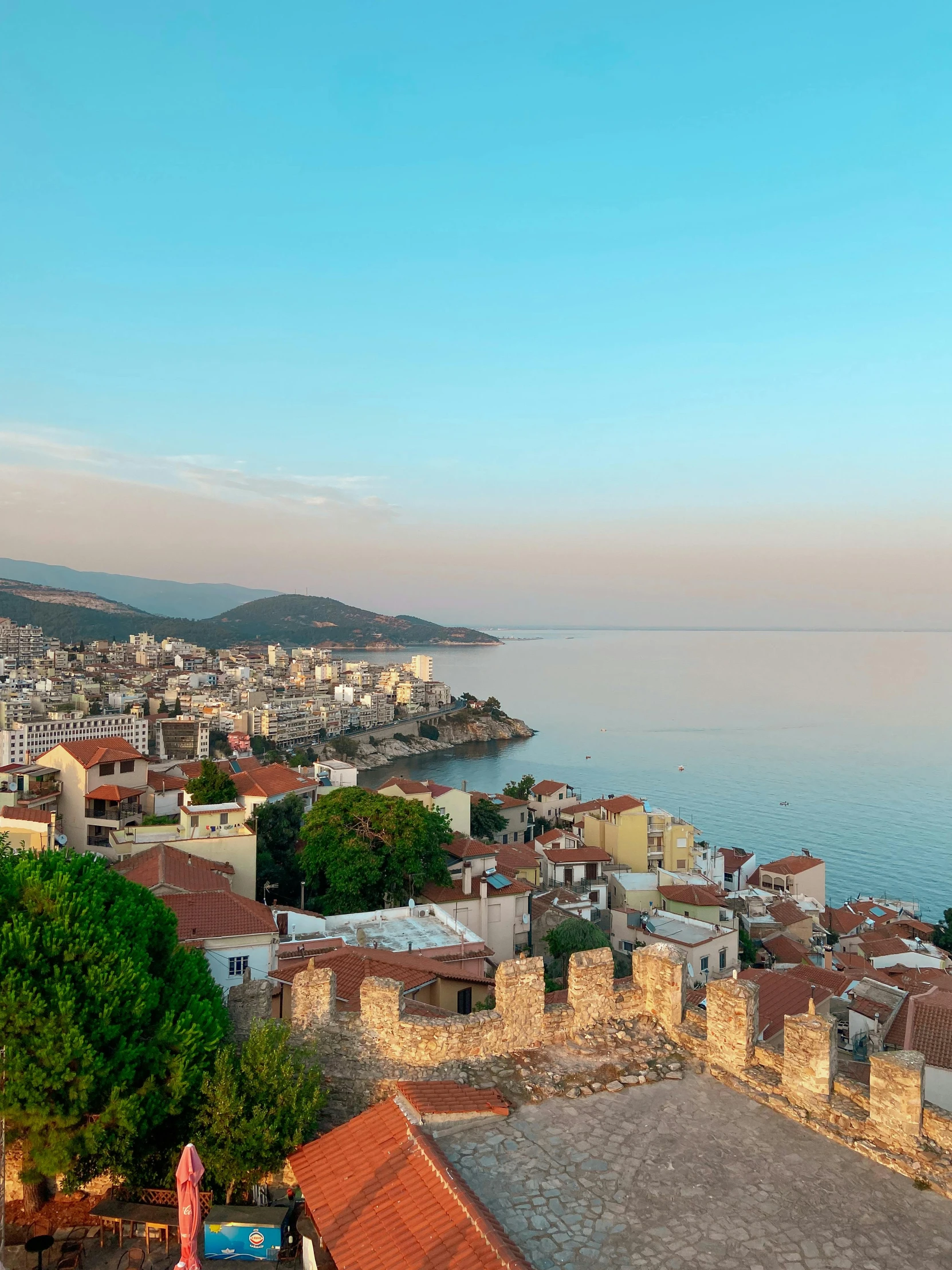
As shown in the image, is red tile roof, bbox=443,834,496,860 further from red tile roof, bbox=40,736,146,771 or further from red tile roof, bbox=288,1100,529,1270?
red tile roof, bbox=288,1100,529,1270

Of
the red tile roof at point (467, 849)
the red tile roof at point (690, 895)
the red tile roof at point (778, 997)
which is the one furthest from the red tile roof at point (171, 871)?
the red tile roof at point (690, 895)

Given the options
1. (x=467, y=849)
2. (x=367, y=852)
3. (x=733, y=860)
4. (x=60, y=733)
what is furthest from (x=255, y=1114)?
(x=60, y=733)

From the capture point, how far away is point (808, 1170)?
620 cm

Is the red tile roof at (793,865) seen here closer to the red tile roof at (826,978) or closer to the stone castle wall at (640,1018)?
the red tile roof at (826,978)

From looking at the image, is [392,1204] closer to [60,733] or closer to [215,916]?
[215,916]

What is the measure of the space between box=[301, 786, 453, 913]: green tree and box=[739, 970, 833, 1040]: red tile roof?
9885 millimetres

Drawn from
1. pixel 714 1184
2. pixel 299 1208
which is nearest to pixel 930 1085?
pixel 714 1184

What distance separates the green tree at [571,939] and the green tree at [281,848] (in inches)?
324

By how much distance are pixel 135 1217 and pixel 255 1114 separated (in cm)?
178

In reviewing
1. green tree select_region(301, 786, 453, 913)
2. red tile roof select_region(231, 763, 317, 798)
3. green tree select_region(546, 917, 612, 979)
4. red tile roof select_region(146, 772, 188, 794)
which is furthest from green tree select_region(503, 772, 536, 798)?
green tree select_region(301, 786, 453, 913)

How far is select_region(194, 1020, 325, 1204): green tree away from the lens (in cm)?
771

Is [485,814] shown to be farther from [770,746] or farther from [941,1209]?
[770,746]

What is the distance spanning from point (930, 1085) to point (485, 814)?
31.0m

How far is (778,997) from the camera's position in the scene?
19.1 m
